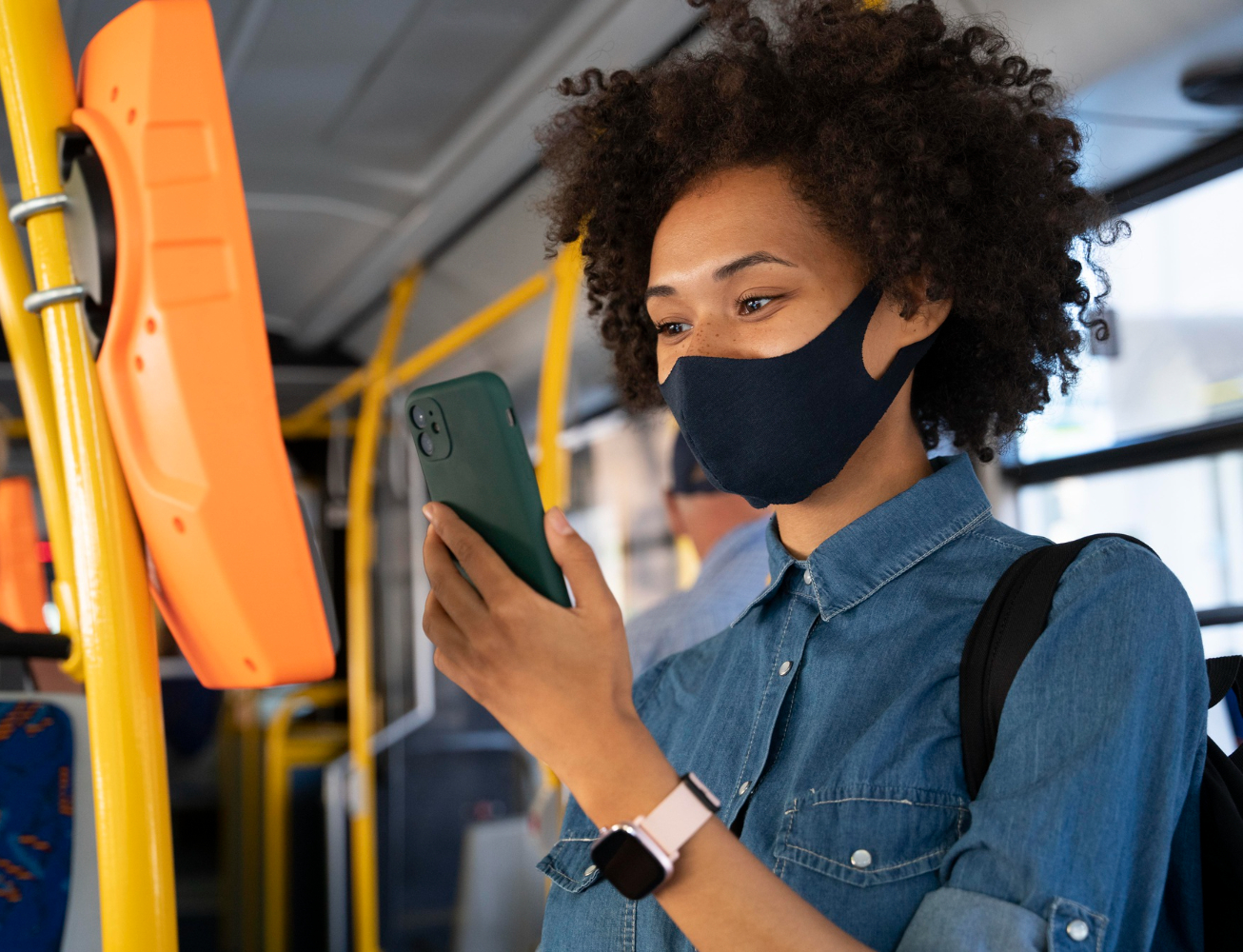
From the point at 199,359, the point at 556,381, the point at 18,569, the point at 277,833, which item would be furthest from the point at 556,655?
the point at 277,833

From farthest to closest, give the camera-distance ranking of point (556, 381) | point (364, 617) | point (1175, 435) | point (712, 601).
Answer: point (364, 617) < point (556, 381) < point (1175, 435) < point (712, 601)

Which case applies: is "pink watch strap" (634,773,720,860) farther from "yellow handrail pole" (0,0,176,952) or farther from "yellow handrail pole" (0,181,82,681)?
"yellow handrail pole" (0,181,82,681)

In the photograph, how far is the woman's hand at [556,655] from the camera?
0.78m

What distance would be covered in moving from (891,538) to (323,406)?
6.16 meters

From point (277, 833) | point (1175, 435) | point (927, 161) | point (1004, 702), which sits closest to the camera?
point (1004, 702)

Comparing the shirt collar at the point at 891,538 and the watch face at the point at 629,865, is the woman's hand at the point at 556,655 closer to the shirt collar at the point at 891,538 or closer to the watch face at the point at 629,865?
the watch face at the point at 629,865

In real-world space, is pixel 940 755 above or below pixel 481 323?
below

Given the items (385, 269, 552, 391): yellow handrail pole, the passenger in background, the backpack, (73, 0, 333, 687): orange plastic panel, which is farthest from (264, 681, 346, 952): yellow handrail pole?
the backpack

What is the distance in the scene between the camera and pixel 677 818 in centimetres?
79

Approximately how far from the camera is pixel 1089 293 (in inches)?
53.0

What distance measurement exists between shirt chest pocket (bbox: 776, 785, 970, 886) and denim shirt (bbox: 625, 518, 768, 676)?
1.62m

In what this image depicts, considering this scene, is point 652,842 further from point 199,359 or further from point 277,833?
point 277,833

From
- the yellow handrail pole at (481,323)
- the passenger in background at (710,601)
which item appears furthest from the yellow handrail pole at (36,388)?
the yellow handrail pole at (481,323)

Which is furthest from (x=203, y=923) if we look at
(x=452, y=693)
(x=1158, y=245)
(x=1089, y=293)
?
(x=1089, y=293)
